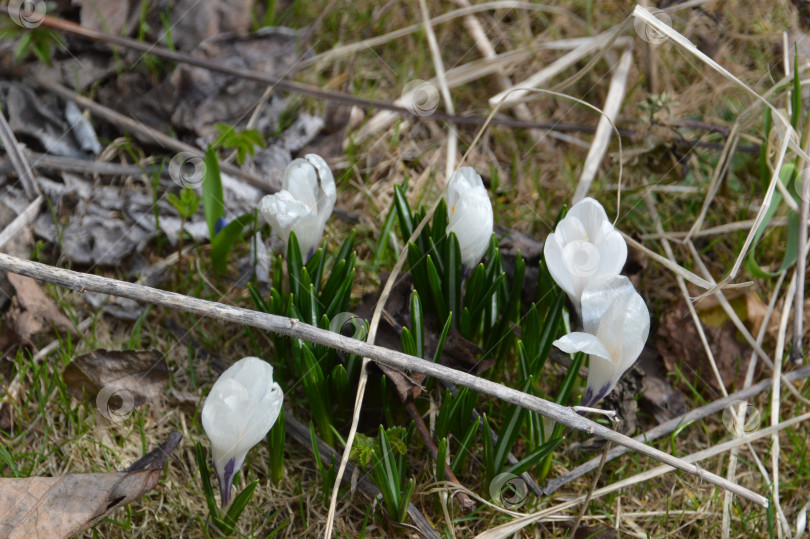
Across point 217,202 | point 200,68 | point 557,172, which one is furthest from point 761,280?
point 200,68

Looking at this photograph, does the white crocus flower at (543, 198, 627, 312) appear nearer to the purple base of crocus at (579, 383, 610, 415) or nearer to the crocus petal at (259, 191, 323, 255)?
the purple base of crocus at (579, 383, 610, 415)

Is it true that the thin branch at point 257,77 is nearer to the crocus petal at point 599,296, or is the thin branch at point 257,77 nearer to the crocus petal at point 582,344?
the crocus petal at point 599,296

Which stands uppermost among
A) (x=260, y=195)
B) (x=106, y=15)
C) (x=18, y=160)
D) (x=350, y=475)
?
(x=106, y=15)

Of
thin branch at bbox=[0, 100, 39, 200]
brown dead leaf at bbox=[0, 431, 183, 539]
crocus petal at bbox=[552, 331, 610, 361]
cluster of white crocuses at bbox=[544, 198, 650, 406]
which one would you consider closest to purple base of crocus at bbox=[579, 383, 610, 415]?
cluster of white crocuses at bbox=[544, 198, 650, 406]

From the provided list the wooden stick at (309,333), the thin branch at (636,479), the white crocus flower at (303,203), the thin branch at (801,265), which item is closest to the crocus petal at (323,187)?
the white crocus flower at (303,203)

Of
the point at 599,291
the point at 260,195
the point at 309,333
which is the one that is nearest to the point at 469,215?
the point at 599,291

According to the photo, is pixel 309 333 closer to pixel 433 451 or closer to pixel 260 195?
pixel 433 451

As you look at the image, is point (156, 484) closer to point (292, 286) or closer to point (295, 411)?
point (295, 411)
